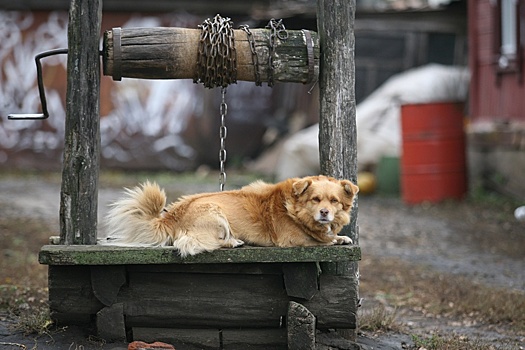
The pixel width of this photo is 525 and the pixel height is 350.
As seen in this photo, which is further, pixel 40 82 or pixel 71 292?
pixel 40 82

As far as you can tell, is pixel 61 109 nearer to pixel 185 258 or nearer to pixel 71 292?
pixel 71 292

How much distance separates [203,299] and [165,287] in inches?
10.3

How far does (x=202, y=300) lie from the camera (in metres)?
5.30

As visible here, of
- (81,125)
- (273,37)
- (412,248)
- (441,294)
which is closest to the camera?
(81,125)

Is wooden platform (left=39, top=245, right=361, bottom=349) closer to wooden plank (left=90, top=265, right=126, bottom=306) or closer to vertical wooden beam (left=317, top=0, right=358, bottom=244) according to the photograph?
wooden plank (left=90, top=265, right=126, bottom=306)

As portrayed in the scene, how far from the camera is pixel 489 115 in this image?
49.2 feet

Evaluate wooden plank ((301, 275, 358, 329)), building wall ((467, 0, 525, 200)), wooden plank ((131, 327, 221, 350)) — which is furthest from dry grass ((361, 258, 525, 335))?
building wall ((467, 0, 525, 200))

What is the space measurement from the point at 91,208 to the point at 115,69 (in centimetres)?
95

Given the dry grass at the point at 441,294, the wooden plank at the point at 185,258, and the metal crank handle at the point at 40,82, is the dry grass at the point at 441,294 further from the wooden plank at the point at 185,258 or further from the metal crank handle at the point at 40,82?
the metal crank handle at the point at 40,82

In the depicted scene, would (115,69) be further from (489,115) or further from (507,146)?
(489,115)

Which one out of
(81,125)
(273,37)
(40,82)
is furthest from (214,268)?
(40,82)

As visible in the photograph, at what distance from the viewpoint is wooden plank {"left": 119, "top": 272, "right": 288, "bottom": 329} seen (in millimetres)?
5297

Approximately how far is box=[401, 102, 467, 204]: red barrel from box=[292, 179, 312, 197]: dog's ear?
8168 mm

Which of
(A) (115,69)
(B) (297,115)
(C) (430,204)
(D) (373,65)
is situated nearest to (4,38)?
(B) (297,115)
